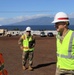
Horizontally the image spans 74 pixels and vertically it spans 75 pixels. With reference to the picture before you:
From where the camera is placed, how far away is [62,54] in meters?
5.71

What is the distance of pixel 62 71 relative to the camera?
580 centimetres

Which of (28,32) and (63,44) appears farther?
(28,32)

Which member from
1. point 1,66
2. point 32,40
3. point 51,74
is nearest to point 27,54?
point 32,40

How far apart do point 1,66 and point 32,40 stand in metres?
8.56

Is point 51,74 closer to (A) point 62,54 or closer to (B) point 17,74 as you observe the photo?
(B) point 17,74

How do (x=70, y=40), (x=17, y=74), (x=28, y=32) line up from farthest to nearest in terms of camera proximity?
(x=28, y=32), (x=17, y=74), (x=70, y=40)

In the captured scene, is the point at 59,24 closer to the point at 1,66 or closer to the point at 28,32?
the point at 1,66

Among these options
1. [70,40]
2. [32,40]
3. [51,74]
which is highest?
[70,40]

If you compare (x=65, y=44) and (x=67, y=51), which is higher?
(x=65, y=44)

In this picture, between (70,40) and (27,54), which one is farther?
(27,54)

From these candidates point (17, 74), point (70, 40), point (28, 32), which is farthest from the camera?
point (28, 32)

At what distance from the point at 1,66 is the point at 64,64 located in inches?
45.9

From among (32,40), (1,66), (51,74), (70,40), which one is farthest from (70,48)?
(32,40)

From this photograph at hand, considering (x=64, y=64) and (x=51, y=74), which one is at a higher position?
(x=64, y=64)
